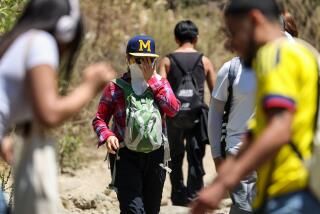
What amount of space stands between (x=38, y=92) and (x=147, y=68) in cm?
294

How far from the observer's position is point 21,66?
376 centimetres

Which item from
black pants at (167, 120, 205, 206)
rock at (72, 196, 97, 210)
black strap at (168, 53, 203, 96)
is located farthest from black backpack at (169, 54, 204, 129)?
rock at (72, 196, 97, 210)

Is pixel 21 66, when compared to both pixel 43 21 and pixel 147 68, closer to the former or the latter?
pixel 43 21

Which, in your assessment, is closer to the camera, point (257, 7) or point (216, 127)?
point (257, 7)

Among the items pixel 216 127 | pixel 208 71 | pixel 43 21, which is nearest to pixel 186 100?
pixel 208 71

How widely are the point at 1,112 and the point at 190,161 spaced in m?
5.64

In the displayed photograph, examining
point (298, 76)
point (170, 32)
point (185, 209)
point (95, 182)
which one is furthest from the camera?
point (170, 32)

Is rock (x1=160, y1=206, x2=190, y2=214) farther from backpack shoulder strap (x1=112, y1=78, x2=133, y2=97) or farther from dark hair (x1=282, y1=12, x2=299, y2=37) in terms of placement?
dark hair (x1=282, y1=12, x2=299, y2=37)

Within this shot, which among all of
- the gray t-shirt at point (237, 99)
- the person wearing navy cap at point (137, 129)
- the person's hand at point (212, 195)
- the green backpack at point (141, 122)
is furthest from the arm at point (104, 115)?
the person's hand at point (212, 195)

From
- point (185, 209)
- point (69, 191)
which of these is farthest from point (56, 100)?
point (69, 191)

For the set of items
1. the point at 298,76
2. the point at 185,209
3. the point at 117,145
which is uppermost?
the point at 298,76

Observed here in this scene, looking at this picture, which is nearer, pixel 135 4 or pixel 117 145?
pixel 117 145

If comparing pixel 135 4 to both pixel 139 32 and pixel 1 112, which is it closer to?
pixel 139 32

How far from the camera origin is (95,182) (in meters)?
10.4
